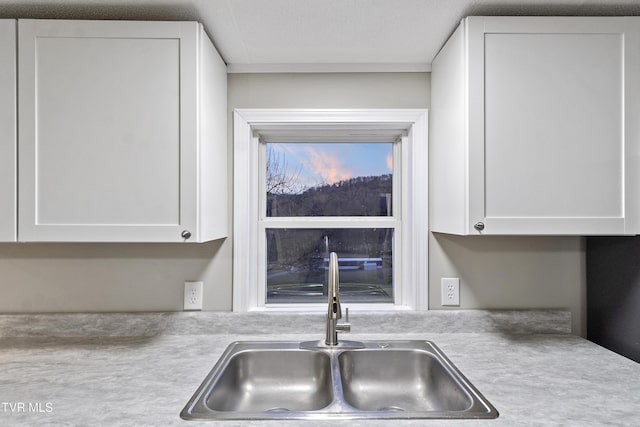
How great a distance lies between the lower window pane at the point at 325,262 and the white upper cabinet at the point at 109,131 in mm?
609

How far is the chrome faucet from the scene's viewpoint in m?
1.41

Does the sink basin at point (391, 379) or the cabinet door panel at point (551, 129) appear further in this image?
the sink basin at point (391, 379)

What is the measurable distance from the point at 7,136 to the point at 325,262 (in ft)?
4.20

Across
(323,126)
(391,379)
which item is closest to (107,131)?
(323,126)

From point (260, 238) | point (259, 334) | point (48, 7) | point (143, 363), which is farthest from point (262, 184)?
point (48, 7)

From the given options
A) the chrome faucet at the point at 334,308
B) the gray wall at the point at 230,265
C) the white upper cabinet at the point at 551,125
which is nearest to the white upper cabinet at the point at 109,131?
the gray wall at the point at 230,265

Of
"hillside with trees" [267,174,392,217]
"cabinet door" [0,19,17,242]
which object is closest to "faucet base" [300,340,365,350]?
"hillside with trees" [267,174,392,217]

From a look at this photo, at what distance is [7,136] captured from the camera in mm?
1262

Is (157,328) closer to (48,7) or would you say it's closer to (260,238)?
(260,238)

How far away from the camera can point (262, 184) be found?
1.81 m

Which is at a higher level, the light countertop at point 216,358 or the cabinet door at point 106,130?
the cabinet door at point 106,130

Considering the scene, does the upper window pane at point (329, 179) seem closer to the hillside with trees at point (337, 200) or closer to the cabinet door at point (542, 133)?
the hillside with trees at point (337, 200)

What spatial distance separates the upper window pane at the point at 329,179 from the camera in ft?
5.99

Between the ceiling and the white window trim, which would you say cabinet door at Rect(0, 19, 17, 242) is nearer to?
the ceiling
